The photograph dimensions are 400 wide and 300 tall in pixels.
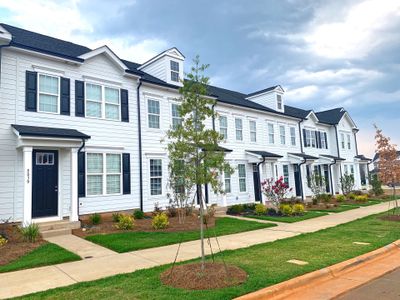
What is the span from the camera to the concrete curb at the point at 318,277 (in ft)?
16.4

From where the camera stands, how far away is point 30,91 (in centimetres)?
1202

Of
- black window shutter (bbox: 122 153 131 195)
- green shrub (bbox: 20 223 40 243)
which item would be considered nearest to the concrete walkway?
green shrub (bbox: 20 223 40 243)

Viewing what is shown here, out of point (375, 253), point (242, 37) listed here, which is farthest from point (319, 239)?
point (242, 37)

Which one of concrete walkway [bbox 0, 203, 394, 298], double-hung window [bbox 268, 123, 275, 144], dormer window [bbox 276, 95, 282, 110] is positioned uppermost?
dormer window [bbox 276, 95, 282, 110]

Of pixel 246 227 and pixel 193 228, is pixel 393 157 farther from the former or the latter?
pixel 193 228

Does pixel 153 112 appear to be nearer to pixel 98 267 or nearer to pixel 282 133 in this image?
pixel 98 267

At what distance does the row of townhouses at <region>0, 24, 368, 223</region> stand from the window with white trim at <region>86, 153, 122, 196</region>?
44 millimetres

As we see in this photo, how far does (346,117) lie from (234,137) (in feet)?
61.5

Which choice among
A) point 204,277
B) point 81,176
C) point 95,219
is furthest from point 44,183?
point 204,277

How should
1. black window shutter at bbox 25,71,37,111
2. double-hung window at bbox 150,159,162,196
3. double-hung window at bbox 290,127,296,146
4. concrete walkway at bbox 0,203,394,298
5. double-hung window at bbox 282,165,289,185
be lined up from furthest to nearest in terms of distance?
double-hung window at bbox 290,127,296,146, double-hung window at bbox 282,165,289,185, double-hung window at bbox 150,159,162,196, black window shutter at bbox 25,71,37,111, concrete walkway at bbox 0,203,394,298

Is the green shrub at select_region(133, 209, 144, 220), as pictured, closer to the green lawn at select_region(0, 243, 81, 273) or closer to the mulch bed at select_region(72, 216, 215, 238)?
the mulch bed at select_region(72, 216, 215, 238)

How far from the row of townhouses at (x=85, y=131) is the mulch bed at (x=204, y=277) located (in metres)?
3.83

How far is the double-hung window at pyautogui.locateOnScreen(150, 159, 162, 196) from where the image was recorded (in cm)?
1568

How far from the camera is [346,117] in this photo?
109 feet
